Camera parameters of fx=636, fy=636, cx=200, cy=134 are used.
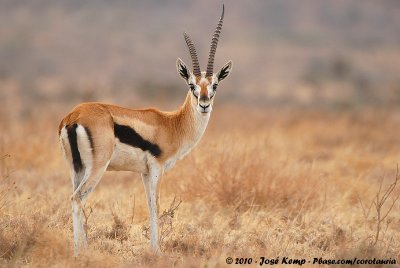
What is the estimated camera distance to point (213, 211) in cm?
996

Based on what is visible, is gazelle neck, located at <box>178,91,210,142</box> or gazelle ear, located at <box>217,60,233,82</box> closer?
gazelle neck, located at <box>178,91,210,142</box>

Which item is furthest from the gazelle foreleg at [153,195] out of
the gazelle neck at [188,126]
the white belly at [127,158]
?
the gazelle neck at [188,126]

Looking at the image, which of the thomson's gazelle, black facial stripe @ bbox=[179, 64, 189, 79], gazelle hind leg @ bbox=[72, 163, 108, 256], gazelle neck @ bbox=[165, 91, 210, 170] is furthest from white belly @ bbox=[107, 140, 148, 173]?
black facial stripe @ bbox=[179, 64, 189, 79]

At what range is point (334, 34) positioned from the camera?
12194cm

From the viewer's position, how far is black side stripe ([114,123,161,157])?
7.52m

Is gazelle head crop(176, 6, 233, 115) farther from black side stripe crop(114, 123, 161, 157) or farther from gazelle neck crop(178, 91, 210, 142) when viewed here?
black side stripe crop(114, 123, 161, 157)

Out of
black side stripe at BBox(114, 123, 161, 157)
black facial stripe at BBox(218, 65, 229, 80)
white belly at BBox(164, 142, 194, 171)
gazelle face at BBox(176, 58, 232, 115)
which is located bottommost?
white belly at BBox(164, 142, 194, 171)

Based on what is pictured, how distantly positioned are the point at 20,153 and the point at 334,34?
374ft

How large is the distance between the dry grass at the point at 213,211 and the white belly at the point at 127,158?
64 centimetres

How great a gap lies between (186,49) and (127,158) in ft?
259

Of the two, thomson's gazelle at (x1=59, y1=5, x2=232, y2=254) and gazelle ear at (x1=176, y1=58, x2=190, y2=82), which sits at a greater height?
gazelle ear at (x1=176, y1=58, x2=190, y2=82)

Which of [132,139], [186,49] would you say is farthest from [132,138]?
[186,49]

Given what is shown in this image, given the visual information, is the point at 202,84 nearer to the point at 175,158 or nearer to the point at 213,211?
the point at 175,158

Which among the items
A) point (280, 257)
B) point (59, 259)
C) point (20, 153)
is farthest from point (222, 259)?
point (20, 153)
